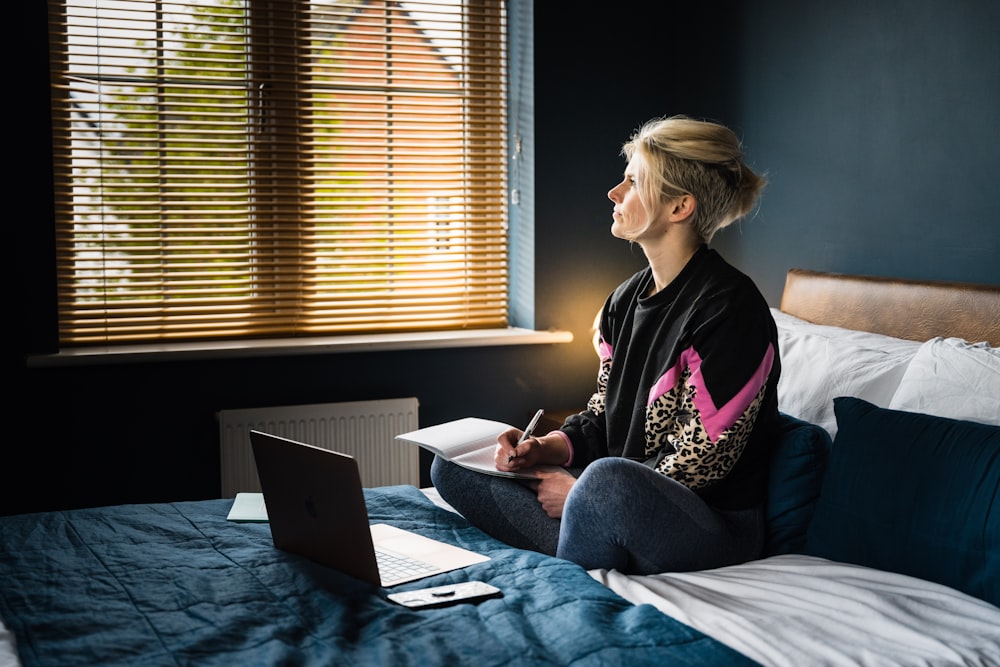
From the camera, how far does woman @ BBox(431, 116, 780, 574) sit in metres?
1.89

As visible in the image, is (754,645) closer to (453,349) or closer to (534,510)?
(534,510)

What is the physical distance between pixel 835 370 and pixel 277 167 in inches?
76.7

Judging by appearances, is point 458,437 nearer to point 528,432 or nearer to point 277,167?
point 528,432

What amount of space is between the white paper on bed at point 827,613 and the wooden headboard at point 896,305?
791 mm

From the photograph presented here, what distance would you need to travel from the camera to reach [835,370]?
231 centimetres

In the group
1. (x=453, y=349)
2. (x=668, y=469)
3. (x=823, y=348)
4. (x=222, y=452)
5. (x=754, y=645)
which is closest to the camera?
(x=754, y=645)

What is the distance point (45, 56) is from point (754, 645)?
8.59 ft

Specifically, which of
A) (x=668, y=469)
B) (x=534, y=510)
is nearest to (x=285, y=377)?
(x=534, y=510)

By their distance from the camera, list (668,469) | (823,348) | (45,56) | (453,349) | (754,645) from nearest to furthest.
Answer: (754,645) → (668,469) → (823,348) → (45,56) → (453,349)

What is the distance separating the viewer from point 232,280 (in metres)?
3.38

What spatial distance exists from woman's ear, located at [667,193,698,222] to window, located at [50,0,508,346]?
1.47m

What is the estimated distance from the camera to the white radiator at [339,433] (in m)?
3.22

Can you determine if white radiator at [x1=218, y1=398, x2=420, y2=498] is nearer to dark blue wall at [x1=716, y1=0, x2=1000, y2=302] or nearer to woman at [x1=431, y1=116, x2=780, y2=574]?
woman at [x1=431, y1=116, x2=780, y2=574]

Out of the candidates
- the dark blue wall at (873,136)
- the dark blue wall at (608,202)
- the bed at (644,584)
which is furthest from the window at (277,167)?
the bed at (644,584)
